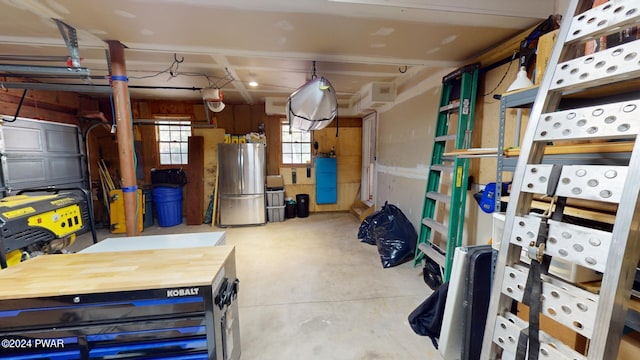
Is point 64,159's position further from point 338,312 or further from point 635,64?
point 635,64

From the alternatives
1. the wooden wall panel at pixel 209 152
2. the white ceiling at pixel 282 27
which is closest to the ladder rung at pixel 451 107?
the white ceiling at pixel 282 27

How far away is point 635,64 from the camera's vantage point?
0.60 m

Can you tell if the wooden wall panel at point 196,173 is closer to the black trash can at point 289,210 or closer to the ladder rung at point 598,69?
the black trash can at point 289,210

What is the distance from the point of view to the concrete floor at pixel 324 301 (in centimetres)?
171

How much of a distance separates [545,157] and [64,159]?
218 inches

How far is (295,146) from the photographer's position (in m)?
5.51

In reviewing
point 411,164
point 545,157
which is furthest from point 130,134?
point 411,164

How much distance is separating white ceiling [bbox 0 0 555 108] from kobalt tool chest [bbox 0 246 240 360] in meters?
1.51

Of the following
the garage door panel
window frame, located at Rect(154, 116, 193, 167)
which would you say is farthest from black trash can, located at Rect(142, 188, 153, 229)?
the garage door panel

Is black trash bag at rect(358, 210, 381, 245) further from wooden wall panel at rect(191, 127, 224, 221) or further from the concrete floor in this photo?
wooden wall panel at rect(191, 127, 224, 221)

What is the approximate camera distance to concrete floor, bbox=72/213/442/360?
5.60 feet

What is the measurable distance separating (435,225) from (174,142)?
508 cm

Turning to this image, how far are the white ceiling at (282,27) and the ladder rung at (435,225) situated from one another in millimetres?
1599

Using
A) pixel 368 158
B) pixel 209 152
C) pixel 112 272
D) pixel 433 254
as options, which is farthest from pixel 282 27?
pixel 368 158
